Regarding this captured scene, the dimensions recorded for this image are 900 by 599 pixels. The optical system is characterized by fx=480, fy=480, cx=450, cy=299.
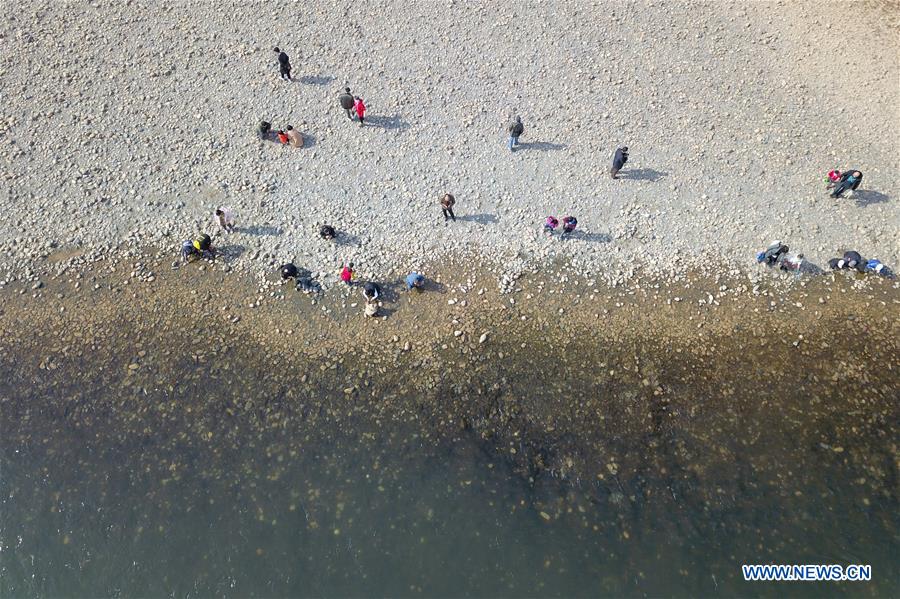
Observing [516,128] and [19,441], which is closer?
[19,441]

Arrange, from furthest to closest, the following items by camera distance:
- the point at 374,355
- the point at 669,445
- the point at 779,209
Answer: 1. the point at 779,209
2. the point at 374,355
3. the point at 669,445

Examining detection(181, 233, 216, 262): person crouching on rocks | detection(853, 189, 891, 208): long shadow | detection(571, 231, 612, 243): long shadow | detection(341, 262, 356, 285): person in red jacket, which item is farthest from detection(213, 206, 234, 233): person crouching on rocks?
detection(853, 189, 891, 208): long shadow

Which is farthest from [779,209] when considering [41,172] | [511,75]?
[41,172]

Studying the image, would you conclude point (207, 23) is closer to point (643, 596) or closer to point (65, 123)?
point (65, 123)

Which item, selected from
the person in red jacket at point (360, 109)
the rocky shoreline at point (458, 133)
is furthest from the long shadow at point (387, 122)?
the person in red jacket at point (360, 109)

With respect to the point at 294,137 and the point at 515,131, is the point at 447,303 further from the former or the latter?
the point at 294,137

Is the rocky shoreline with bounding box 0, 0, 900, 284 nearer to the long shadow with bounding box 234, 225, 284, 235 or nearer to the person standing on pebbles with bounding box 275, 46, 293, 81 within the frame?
the long shadow with bounding box 234, 225, 284, 235

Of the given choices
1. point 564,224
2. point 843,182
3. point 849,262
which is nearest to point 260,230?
point 564,224
